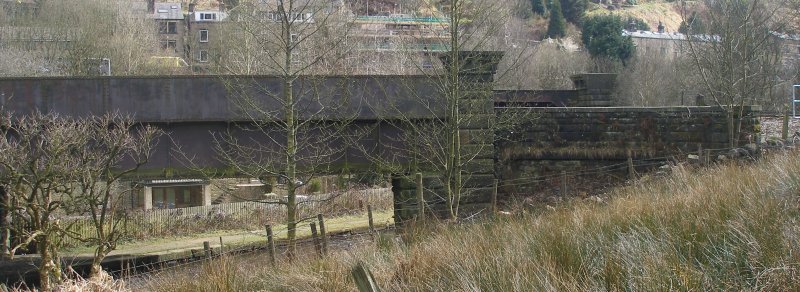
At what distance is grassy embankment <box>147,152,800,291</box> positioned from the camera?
5.59 metres

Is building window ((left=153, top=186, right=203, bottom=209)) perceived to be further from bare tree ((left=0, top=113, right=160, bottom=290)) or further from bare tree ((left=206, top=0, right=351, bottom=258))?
bare tree ((left=206, top=0, right=351, bottom=258))

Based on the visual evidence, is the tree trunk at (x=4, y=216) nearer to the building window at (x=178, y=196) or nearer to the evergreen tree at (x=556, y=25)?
the building window at (x=178, y=196)

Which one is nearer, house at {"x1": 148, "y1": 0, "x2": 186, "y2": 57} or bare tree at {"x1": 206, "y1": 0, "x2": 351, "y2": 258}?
bare tree at {"x1": 206, "y1": 0, "x2": 351, "y2": 258}

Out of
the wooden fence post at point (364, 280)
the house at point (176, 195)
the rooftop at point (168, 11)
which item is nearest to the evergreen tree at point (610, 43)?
the house at point (176, 195)

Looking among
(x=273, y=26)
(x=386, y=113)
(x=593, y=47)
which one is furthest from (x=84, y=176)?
(x=593, y=47)

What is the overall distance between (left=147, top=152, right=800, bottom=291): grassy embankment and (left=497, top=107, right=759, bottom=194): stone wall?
44.5 feet

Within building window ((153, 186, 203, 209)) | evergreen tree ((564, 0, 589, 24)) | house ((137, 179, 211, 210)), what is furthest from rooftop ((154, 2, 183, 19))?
evergreen tree ((564, 0, 589, 24))

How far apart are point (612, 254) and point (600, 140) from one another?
58.5 ft

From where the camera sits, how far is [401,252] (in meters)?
8.63

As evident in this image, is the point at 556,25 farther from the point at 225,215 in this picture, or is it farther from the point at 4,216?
the point at 4,216

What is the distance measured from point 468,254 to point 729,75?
17.7 metres

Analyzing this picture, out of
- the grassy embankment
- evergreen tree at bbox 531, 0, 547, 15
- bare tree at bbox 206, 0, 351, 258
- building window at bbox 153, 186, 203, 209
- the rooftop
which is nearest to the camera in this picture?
the grassy embankment

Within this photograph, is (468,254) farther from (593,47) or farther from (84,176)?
(593,47)

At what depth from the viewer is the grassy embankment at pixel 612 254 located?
5.59 meters
